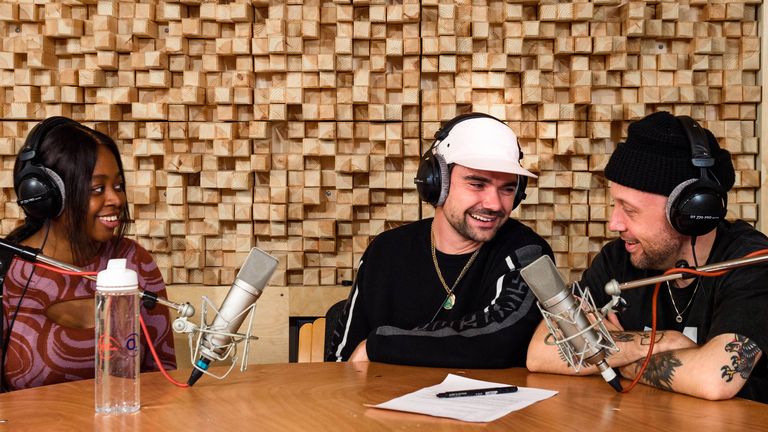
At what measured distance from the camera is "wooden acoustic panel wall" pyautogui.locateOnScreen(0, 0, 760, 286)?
9.99 ft

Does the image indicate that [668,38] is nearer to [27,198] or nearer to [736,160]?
[736,160]

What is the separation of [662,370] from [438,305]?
78 centimetres

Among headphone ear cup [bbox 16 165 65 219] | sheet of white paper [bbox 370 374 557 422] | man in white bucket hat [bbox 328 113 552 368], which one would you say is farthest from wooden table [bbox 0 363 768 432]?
headphone ear cup [bbox 16 165 65 219]

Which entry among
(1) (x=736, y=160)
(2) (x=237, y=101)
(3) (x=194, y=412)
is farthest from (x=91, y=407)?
(1) (x=736, y=160)

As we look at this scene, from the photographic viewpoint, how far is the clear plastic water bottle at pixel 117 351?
1.46 meters

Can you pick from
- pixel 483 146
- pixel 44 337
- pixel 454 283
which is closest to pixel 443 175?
pixel 483 146

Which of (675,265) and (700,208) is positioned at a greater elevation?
(700,208)

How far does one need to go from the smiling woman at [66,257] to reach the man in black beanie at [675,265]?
4.19 feet

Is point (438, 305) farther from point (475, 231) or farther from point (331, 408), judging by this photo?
point (331, 408)

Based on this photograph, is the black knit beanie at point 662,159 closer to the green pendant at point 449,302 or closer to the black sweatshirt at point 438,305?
the black sweatshirt at point 438,305

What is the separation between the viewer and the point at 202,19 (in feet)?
10.1

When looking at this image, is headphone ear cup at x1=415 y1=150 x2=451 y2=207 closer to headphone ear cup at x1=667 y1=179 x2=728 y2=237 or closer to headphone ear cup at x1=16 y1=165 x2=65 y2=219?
headphone ear cup at x1=667 y1=179 x2=728 y2=237

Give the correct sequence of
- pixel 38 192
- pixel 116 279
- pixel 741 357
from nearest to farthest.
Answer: pixel 116 279, pixel 741 357, pixel 38 192

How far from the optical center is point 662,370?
1.67 metres
